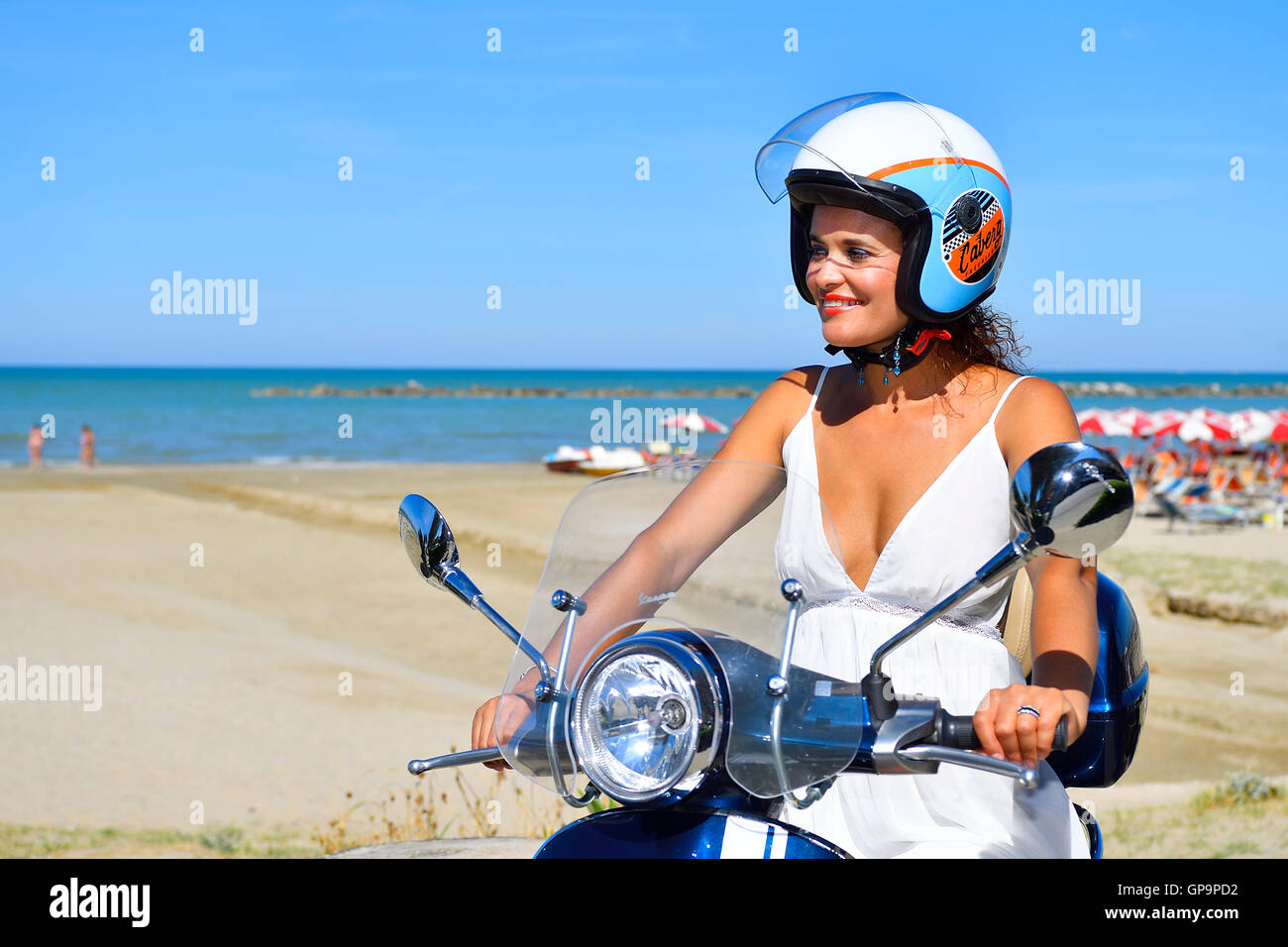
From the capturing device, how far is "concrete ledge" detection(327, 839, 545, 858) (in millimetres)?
3836

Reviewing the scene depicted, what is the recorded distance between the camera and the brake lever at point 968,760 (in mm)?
1527

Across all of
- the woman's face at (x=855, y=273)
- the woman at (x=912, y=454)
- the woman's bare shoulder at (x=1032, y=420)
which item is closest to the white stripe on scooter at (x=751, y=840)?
the woman at (x=912, y=454)

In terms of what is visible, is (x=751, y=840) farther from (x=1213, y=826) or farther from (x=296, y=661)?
(x=296, y=661)

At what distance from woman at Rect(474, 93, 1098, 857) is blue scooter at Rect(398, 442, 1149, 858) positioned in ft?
0.26

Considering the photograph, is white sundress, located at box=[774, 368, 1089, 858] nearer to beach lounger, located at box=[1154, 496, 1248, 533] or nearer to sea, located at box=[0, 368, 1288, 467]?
sea, located at box=[0, 368, 1288, 467]

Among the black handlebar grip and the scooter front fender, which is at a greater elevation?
the black handlebar grip

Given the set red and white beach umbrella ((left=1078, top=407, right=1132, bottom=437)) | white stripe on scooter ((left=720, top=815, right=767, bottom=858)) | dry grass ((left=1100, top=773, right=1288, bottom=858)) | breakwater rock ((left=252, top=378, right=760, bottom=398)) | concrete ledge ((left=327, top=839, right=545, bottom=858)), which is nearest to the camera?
white stripe on scooter ((left=720, top=815, right=767, bottom=858))

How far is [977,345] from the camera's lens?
2592 millimetres

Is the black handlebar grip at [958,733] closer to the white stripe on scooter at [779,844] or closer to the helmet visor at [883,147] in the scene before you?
the white stripe on scooter at [779,844]

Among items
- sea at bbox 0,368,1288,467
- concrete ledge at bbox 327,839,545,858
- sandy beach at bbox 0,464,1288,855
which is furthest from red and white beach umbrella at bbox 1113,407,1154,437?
concrete ledge at bbox 327,839,545,858

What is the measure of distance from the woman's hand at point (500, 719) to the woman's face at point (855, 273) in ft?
3.28

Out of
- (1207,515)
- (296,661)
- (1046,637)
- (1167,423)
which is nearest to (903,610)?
(1046,637)

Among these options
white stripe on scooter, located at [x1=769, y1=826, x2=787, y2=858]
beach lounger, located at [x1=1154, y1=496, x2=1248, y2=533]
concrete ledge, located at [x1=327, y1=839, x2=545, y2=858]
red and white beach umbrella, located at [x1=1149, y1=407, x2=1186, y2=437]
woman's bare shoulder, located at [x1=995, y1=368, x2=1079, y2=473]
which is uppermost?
red and white beach umbrella, located at [x1=1149, y1=407, x2=1186, y2=437]

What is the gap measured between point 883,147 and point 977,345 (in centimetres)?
51
